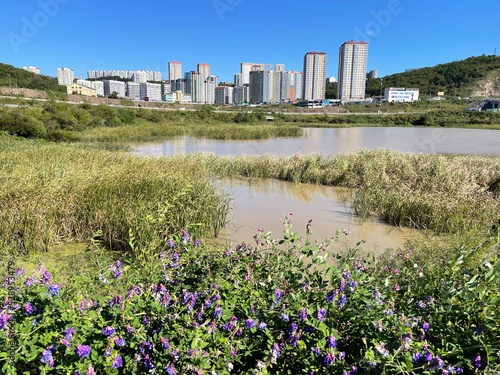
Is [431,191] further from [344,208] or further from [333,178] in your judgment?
[333,178]

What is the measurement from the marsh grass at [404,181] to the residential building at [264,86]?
4213 inches

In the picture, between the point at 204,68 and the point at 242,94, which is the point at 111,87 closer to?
the point at 204,68

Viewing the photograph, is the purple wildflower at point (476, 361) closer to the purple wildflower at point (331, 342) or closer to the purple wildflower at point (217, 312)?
the purple wildflower at point (331, 342)

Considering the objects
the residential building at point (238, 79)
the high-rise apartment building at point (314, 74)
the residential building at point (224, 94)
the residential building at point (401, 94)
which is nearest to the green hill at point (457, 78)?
the residential building at point (401, 94)

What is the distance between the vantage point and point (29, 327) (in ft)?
4.25

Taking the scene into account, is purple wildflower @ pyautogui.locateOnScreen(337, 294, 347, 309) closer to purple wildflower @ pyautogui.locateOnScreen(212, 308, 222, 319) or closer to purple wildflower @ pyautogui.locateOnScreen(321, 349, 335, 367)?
purple wildflower @ pyautogui.locateOnScreen(321, 349, 335, 367)

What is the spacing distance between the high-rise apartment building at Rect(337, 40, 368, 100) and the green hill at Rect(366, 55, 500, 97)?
6.18 m

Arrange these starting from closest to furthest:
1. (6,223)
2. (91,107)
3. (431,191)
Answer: (6,223) < (431,191) < (91,107)

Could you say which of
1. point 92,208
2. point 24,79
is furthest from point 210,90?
point 92,208

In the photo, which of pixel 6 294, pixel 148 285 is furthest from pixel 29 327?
pixel 148 285

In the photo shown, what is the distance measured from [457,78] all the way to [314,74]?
4172 cm

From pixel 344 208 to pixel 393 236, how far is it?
1548 millimetres

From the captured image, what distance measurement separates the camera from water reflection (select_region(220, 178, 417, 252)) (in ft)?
15.8

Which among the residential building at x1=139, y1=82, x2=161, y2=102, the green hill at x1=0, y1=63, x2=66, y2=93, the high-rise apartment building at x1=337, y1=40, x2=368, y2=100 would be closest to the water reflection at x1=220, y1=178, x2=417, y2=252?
the green hill at x1=0, y1=63, x2=66, y2=93
